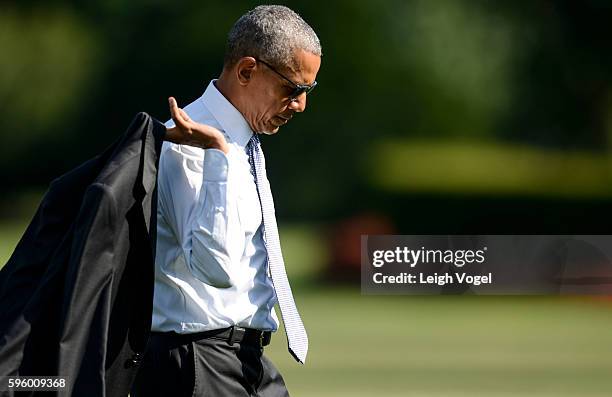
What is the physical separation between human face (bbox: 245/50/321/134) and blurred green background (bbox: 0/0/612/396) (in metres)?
8.43

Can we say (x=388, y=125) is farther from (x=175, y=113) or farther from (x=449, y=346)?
(x=175, y=113)

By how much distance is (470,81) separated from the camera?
30797 mm

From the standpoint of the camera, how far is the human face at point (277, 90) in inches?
148

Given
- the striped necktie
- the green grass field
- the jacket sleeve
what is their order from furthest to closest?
the green grass field, the striped necktie, the jacket sleeve

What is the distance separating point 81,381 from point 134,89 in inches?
1185

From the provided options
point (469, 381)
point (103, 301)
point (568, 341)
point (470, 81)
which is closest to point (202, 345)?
point (103, 301)

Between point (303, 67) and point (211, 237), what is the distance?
2.14 ft

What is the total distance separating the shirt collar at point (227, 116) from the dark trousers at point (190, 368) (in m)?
0.59

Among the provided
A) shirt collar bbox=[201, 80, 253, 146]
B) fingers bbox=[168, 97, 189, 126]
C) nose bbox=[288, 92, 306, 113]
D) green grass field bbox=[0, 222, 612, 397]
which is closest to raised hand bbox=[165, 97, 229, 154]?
fingers bbox=[168, 97, 189, 126]

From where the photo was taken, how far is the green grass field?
30.7 feet

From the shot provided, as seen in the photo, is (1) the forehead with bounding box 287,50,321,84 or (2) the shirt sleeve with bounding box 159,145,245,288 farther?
(1) the forehead with bounding box 287,50,321,84

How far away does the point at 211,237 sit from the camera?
134 inches

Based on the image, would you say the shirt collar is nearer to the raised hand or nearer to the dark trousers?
the raised hand

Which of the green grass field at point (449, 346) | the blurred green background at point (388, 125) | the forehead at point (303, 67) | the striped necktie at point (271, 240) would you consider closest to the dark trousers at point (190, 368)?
the striped necktie at point (271, 240)
